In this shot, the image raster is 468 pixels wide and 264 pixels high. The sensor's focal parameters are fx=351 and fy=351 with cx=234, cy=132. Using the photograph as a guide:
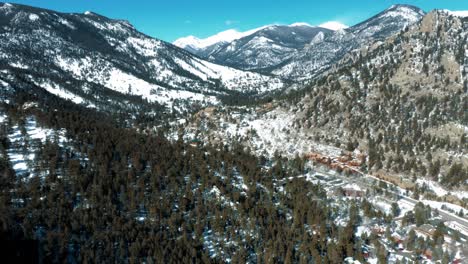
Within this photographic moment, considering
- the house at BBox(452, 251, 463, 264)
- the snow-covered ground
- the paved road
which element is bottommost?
the house at BBox(452, 251, 463, 264)

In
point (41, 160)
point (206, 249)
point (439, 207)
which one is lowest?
point (206, 249)

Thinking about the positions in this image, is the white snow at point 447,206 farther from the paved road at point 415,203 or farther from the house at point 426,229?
Result: the house at point 426,229

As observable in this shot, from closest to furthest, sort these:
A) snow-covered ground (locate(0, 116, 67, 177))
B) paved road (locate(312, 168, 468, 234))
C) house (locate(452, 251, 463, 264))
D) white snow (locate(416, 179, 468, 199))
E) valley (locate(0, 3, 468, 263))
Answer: house (locate(452, 251, 463, 264)), valley (locate(0, 3, 468, 263)), paved road (locate(312, 168, 468, 234)), snow-covered ground (locate(0, 116, 67, 177)), white snow (locate(416, 179, 468, 199))

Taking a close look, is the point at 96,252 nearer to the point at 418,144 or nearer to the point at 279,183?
the point at 279,183

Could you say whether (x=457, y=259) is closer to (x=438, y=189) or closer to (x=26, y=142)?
(x=438, y=189)

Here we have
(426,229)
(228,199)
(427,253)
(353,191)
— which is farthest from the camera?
(353,191)

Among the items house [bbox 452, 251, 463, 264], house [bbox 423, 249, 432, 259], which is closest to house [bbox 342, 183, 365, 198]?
house [bbox 423, 249, 432, 259]

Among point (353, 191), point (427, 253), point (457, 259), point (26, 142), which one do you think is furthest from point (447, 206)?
point (26, 142)

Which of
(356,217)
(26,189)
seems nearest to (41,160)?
(26,189)

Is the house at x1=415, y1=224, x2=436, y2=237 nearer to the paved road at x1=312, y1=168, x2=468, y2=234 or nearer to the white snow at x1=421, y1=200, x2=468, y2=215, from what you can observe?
the paved road at x1=312, y1=168, x2=468, y2=234

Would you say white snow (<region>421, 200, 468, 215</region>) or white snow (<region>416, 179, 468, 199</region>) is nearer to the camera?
white snow (<region>421, 200, 468, 215</region>)

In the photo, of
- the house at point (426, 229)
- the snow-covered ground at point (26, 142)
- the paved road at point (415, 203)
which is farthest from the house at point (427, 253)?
the snow-covered ground at point (26, 142)
